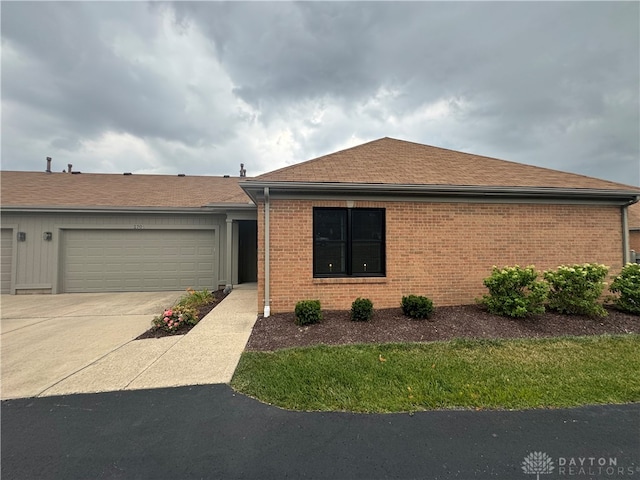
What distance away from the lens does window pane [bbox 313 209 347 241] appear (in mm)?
6445

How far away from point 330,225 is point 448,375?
3837 millimetres

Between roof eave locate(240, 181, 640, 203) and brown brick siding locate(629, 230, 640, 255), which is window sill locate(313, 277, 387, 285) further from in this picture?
brown brick siding locate(629, 230, 640, 255)

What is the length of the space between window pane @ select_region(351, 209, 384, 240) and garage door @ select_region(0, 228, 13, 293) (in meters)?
12.1

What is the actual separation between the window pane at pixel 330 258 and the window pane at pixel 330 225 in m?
0.16

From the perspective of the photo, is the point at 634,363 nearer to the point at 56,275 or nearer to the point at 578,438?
the point at 578,438

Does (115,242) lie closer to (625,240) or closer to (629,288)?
(629,288)

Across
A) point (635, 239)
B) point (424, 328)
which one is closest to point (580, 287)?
point (424, 328)

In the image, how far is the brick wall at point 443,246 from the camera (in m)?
6.29

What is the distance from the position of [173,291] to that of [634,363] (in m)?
11.7

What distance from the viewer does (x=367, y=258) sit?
21.6 ft

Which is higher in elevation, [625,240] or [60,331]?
Result: [625,240]

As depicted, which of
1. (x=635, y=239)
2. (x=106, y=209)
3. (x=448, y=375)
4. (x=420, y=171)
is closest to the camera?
(x=448, y=375)

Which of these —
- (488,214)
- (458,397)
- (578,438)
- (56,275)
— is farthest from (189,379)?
(56,275)

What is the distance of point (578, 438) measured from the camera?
246cm
